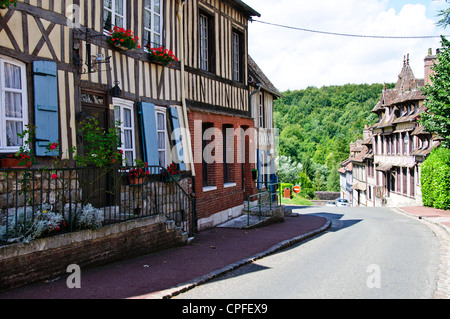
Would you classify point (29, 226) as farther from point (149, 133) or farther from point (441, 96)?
point (441, 96)

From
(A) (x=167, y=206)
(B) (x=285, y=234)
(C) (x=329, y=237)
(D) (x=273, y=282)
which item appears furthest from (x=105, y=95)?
(C) (x=329, y=237)

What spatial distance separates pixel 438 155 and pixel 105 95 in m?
20.6

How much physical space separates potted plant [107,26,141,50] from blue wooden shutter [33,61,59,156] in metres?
1.70

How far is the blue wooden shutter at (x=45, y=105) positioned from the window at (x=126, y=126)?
71.7 inches

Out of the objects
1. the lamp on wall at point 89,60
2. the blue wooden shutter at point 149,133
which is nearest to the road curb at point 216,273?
the blue wooden shutter at point 149,133

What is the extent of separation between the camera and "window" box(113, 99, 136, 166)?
8.78m

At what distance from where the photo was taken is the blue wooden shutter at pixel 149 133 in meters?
9.22

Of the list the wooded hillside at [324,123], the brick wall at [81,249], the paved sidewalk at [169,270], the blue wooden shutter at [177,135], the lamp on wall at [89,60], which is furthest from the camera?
the wooded hillside at [324,123]

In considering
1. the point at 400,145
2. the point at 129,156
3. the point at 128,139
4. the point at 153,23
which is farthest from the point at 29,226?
the point at 400,145

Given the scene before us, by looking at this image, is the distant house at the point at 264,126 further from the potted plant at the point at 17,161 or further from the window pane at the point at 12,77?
the potted plant at the point at 17,161

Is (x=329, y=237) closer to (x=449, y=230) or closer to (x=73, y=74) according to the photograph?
(x=449, y=230)

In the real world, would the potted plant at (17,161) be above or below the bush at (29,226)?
above

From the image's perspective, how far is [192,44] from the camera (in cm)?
1177

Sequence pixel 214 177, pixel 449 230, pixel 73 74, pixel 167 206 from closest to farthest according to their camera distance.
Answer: pixel 73 74 → pixel 167 206 → pixel 214 177 → pixel 449 230
